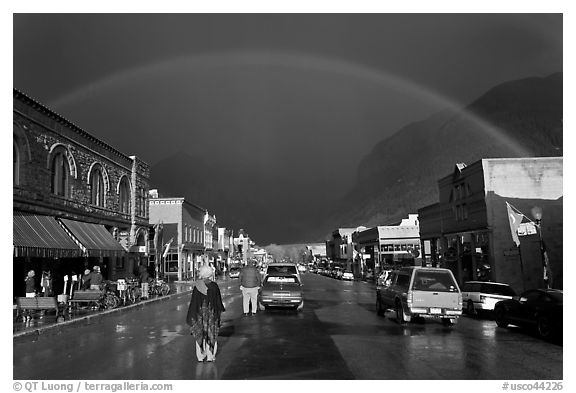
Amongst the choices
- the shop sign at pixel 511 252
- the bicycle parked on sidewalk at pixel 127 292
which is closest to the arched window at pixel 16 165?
the bicycle parked on sidewalk at pixel 127 292

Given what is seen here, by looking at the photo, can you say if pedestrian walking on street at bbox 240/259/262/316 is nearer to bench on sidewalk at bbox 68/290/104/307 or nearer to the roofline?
bench on sidewalk at bbox 68/290/104/307

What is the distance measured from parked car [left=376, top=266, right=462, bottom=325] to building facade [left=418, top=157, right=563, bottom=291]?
13.4 m

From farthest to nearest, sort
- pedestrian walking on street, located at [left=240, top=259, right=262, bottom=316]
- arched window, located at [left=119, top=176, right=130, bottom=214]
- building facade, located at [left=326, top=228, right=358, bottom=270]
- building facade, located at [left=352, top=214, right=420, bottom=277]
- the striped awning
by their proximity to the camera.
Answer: building facade, located at [left=326, top=228, right=358, bottom=270]
building facade, located at [left=352, top=214, right=420, bottom=277]
arched window, located at [left=119, top=176, right=130, bottom=214]
the striped awning
pedestrian walking on street, located at [left=240, top=259, right=262, bottom=316]

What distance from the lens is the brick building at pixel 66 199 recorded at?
23.1 metres

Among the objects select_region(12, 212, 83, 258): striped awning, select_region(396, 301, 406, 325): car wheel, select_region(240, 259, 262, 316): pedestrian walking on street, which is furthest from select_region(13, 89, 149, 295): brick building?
select_region(396, 301, 406, 325): car wheel

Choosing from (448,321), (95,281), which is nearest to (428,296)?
(448,321)

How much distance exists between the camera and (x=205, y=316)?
33.8ft

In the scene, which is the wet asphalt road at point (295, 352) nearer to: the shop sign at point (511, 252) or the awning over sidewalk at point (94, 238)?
the awning over sidewalk at point (94, 238)

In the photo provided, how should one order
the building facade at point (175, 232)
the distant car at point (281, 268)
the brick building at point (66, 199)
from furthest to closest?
the building facade at point (175, 232) → the brick building at point (66, 199) → the distant car at point (281, 268)

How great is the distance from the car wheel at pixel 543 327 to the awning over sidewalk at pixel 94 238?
21.7 metres

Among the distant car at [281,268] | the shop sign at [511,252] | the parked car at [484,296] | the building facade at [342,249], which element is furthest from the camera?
the building facade at [342,249]

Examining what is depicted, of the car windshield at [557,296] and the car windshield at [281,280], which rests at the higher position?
the car windshield at [557,296]

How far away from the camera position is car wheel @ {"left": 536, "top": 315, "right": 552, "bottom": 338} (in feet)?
46.6
